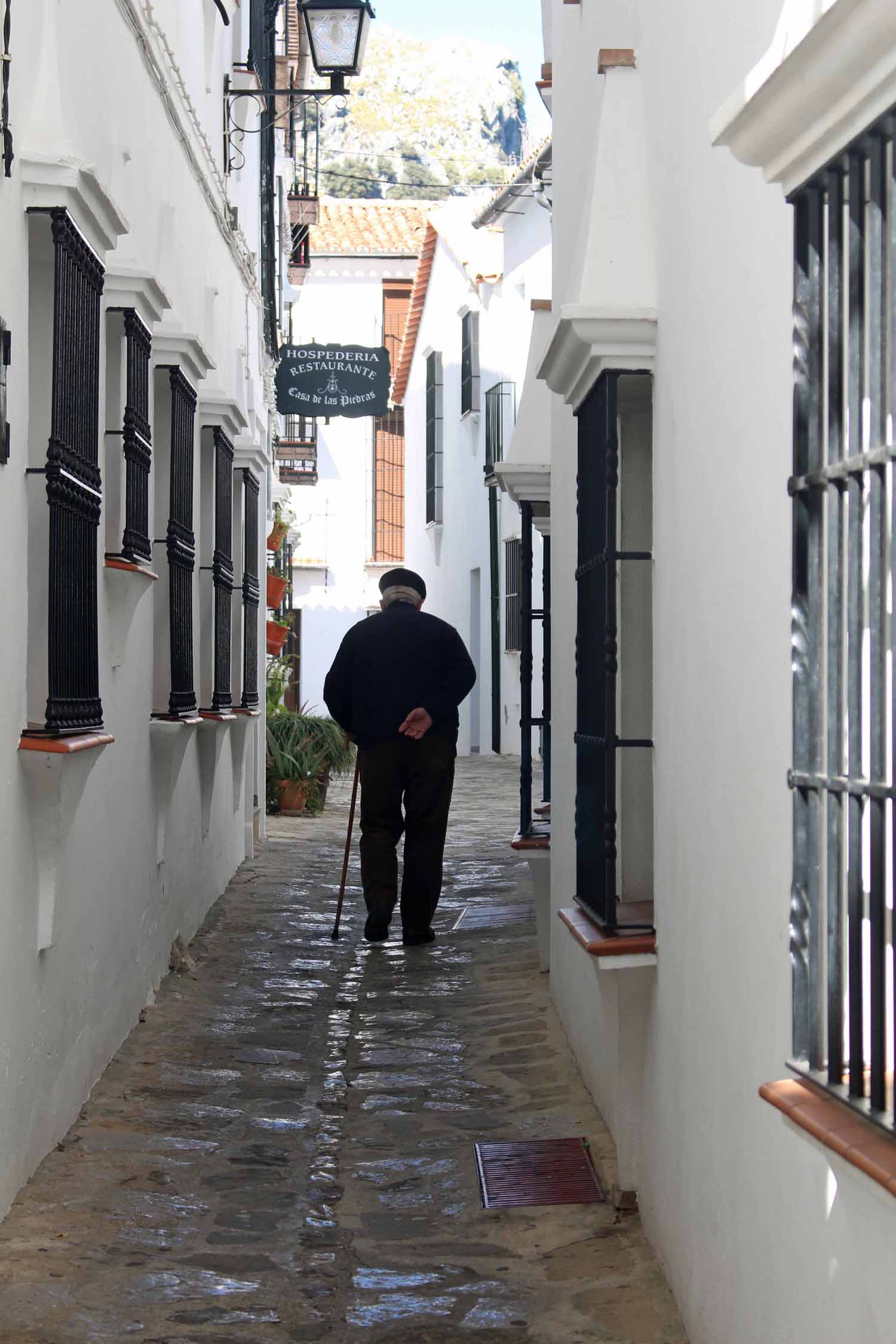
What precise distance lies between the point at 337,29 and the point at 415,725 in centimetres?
430

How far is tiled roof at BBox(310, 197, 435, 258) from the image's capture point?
31.9m

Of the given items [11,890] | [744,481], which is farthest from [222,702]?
[744,481]

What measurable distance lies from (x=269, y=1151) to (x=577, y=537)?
2080 millimetres

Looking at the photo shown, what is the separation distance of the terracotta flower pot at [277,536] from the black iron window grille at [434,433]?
11758mm

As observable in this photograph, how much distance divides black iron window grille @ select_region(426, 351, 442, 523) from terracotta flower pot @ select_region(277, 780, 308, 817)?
12.5m

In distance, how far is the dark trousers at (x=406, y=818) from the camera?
28.5 feet

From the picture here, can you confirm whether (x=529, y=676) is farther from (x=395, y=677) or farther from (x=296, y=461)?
(x=296, y=461)

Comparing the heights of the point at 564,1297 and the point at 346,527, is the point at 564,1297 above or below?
below

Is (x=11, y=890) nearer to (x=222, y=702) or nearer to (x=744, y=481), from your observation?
(x=744, y=481)

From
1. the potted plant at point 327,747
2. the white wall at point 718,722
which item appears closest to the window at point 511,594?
the potted plant at point 327,747

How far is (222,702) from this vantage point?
9.06 metres

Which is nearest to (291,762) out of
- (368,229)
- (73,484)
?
(73,484)

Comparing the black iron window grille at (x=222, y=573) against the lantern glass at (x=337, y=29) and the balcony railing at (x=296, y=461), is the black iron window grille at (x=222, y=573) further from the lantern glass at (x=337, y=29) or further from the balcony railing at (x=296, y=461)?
the balcony railing at (x=296, y=461)

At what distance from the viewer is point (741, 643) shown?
3.19m
